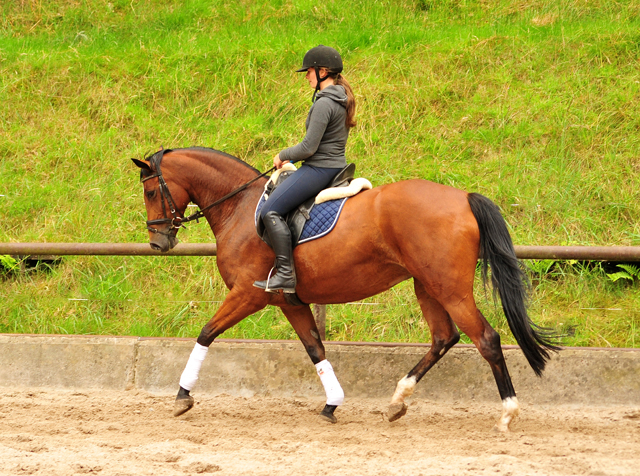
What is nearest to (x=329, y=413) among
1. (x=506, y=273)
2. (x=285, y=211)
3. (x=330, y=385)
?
(x=330, y=385)

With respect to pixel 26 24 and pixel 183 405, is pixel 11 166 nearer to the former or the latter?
pixel 26 24

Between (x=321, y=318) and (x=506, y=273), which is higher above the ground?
(x=506, y=273)

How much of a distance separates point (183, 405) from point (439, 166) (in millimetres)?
4750

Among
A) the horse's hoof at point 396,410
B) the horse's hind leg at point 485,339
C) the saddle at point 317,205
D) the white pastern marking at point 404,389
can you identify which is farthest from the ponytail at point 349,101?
the horse's hoof at point 396,410

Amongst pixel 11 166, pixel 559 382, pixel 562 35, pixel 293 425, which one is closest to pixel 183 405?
pixel 293 425

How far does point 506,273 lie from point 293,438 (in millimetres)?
1951

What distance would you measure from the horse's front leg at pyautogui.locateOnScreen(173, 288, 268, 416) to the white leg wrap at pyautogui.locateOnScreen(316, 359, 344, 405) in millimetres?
707

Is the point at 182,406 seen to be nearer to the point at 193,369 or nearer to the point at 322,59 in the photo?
the point at 193,369

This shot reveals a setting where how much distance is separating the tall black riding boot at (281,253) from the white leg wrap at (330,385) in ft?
2.39

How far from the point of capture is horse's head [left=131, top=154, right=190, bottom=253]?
5.38 meters

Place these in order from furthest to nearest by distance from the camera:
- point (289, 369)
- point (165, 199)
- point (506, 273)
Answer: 1. point (289, 369)
2. point (165, 199)
3. point (506, 273)

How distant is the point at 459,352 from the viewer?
18.3ft

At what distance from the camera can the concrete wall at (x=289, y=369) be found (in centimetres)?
542

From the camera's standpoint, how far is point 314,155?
5.09 m
